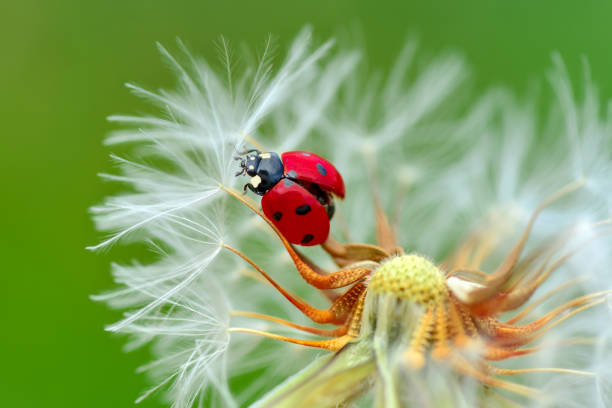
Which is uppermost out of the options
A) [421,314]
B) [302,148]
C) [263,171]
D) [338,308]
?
[302,148]

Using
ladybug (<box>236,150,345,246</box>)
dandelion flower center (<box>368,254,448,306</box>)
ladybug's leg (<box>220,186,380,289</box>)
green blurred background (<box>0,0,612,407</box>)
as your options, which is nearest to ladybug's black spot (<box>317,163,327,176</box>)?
ladybug (<box>236,150,345,246</box>)

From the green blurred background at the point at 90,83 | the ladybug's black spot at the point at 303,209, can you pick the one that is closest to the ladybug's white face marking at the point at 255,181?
the ladybug's black spot at the point at 303,209

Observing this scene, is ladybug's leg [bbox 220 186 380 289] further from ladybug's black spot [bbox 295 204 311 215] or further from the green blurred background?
the green blurred background

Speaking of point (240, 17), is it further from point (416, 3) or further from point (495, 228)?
point (495, 228)

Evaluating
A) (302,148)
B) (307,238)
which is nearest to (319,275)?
(307,238)

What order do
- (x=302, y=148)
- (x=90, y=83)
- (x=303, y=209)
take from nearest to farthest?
(x=303, y=209)
(x=302, y=148)
(x=90, y=83)

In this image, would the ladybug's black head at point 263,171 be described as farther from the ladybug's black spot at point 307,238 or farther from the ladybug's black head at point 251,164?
the ladybug's black spot at point 307,238

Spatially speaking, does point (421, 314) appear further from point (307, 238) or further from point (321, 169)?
point (321, 169)
